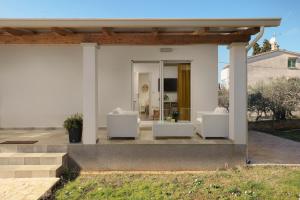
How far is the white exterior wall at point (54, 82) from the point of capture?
9.27 metres

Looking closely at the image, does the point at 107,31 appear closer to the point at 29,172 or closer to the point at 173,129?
the point at 173,129

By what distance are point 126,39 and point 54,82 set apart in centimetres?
429

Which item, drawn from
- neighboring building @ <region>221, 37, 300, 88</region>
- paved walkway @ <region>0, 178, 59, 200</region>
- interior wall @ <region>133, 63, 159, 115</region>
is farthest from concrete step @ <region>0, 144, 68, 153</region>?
neighboring building @ <region>221, 37, 300, 88</region>

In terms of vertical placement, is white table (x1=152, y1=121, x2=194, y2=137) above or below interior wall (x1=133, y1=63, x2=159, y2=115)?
below

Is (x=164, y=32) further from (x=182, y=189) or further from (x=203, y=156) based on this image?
(x=182, y=189)

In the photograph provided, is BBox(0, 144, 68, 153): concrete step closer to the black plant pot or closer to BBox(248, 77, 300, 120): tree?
the black plant pot

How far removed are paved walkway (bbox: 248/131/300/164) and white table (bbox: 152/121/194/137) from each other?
1.68 meters

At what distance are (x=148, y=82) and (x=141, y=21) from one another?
3980 mm

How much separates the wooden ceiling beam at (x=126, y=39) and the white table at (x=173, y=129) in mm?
2001

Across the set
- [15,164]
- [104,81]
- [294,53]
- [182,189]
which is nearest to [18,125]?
[104,81]

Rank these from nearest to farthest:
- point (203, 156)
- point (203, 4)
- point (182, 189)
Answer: point (182, 189) → point (203, 156) → point (203, 4)

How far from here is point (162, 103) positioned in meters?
9.10

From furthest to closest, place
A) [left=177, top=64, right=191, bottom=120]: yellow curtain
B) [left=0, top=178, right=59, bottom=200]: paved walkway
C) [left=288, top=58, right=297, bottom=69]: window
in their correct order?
A: [left=288, top=58, right=297, bottom=69]: window → [left=177, top=64, right=191, bottom=120]: yellow curtain → [left=0, top=178, right=59, bottom=200]: paved walkway

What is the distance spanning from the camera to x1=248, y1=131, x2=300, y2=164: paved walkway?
6.50 m
